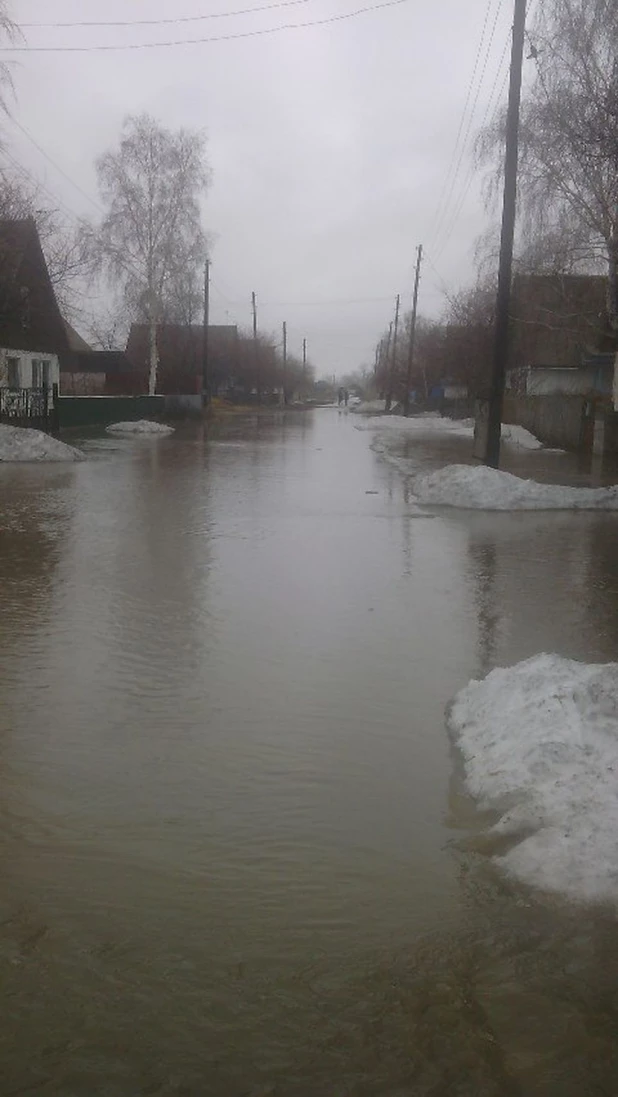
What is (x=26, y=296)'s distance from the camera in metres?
26.3

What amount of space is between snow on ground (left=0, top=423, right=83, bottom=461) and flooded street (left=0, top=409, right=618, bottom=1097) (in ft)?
42.8

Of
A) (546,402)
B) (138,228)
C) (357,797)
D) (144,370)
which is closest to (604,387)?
(546,402)

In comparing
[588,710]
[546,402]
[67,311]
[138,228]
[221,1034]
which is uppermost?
[138,228]

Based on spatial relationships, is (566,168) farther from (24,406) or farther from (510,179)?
(24,406)

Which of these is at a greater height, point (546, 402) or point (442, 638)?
point (546, 402)

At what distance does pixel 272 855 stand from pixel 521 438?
30.2m

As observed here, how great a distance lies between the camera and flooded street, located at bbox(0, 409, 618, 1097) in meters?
2.89

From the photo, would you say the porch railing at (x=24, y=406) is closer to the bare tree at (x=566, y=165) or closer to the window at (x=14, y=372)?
the window at (x=14, y=372)

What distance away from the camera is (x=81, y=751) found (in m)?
5.03

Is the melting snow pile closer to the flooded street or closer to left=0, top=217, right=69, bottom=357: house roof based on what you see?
left=0, top=217, right=69, bottom=357: house roof

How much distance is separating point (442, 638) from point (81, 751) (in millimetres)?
3275

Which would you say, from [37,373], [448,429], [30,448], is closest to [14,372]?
[37,373]

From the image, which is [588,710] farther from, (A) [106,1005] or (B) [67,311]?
(B) [67,311]

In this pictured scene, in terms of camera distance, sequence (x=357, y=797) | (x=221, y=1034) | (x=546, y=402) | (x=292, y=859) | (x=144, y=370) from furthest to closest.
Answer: (x=144, y=370), (x=546, y=402), (x=357, y=797), (x=292, y=859), (x=221, y=1034)
